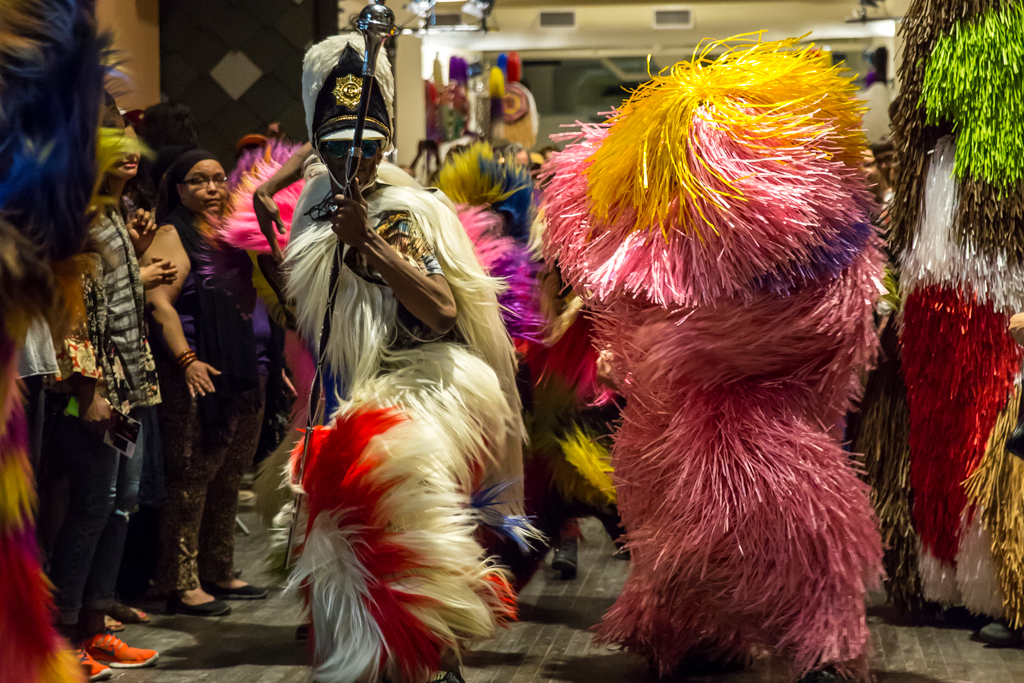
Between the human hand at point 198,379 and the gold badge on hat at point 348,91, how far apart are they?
1254 mm

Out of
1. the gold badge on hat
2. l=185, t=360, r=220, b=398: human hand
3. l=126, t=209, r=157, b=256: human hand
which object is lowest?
l=185, t=360, r=220, b=398: human hand

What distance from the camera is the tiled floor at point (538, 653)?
287 cm

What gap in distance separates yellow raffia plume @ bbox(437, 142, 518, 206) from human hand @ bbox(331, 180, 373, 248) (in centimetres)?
137

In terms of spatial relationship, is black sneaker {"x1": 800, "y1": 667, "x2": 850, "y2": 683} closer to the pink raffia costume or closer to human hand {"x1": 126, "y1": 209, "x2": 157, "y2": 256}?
the pink raffia costume

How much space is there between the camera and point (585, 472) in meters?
3.43

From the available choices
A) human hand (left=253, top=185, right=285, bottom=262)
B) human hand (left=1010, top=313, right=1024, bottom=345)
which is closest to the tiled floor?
human hand (left=1010, top=313, right=1024, bottom=345)

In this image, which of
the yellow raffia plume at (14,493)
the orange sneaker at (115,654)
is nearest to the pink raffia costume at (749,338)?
the orange sneaker at (115,654)

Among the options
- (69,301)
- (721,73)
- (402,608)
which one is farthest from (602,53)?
(69,301)

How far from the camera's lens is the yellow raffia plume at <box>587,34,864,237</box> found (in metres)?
2.51

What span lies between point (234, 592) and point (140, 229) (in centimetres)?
134

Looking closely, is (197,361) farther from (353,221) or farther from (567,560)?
(567,560)

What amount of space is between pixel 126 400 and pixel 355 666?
1.31m

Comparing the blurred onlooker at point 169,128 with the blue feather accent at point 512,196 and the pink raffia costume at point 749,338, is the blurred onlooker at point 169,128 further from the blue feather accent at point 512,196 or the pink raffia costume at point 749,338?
the pink raffia costume at point 749,338

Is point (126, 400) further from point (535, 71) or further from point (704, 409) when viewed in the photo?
point (535, 71)
